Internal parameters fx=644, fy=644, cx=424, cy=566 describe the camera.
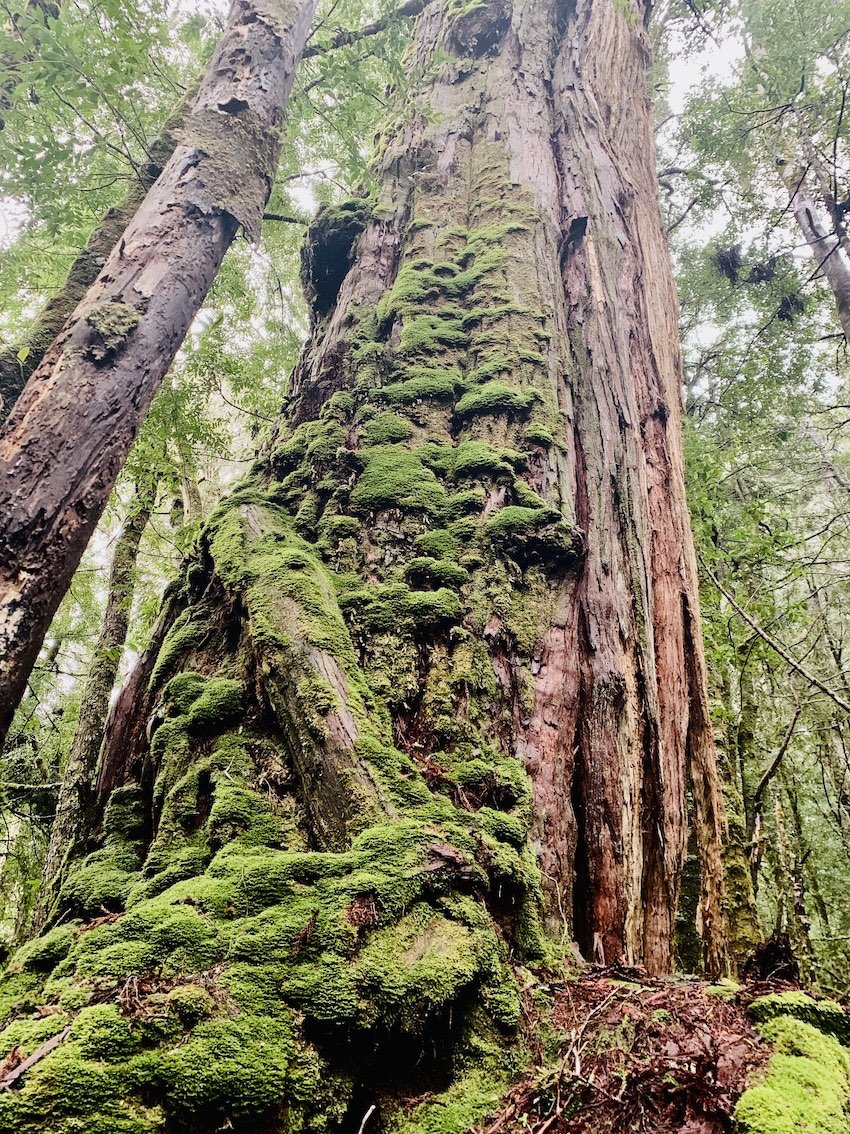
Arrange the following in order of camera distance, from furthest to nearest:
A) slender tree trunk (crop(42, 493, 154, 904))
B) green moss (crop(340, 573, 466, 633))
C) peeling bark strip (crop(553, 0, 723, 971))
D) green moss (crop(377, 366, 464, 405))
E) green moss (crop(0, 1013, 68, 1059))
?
1. slender tree trunk (crop(42, 493, 154, 904))
2. green moss (crop(377, 366, 464, 405))
3. green moss (crop(340, 573, 466, 633))
4. peeling bark strip (crop(553, 0, 723, 971))
5. green moss (crop(0, 1013, 68, 1059))

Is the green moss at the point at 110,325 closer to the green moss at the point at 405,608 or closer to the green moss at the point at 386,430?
the green moss at the point at 386,430

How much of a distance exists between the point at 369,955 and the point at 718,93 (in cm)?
1252

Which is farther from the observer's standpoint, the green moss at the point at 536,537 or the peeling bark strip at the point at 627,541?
the green moss at the point at 536,537

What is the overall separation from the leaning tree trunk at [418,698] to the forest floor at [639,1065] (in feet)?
0.56

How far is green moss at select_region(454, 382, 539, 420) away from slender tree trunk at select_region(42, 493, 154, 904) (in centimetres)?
444

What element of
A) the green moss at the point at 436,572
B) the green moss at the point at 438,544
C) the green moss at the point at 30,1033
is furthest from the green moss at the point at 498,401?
the green moss at the point at 30,1033

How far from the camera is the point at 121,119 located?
4.61 m

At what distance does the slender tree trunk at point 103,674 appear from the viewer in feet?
20.5

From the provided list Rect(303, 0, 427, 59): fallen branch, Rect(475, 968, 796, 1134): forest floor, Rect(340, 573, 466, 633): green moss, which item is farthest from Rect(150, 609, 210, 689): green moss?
Rect(303, 0, 427, 59): fallen branch

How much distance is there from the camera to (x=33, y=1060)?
1453 mm

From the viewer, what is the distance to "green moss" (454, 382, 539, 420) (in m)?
3.89

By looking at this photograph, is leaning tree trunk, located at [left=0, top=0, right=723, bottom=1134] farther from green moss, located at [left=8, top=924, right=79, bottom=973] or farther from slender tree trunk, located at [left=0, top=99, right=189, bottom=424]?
slender tree trunk, located at [left=0, top=99, right=189, bottom=424]

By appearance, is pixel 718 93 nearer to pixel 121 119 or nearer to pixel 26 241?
pixel 121 119

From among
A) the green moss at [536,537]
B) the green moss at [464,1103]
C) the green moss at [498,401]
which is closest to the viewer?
the green moss at [464,1103]
